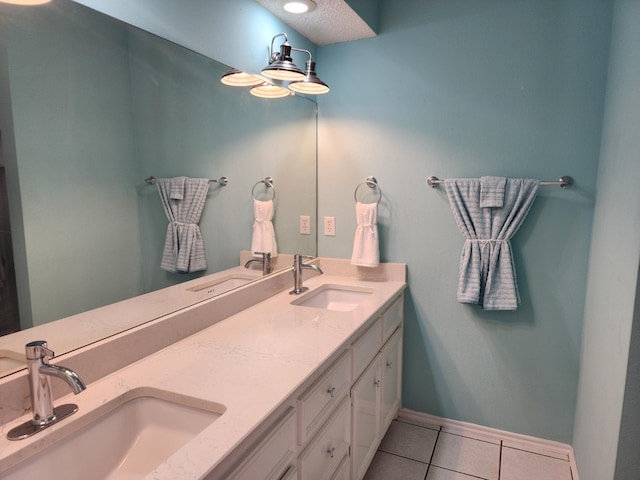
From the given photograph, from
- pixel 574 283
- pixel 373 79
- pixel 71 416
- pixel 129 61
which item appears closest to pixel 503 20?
pixel 373 79

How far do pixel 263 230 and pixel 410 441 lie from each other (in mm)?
1384

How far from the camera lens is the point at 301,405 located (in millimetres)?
1211

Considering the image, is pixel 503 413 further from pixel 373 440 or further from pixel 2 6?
pixel 2 6

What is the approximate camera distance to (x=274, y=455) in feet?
3.57

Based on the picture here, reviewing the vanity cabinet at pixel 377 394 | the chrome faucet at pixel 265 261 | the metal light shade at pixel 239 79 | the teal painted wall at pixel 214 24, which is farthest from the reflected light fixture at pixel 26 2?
the vanity cabinet at pixel 377 394

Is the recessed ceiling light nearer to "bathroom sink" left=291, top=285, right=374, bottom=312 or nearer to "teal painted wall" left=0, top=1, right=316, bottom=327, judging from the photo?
"teal painted wall" left=0, top=1, right=316, bottom=327

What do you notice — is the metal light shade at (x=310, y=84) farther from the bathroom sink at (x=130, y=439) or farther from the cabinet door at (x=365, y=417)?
the bathroom sink at (x=130, y=439)

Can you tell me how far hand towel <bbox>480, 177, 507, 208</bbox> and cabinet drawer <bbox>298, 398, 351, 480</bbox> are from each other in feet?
3.80

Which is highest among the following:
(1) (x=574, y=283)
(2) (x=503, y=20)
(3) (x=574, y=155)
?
(2) (x=503, y=20)

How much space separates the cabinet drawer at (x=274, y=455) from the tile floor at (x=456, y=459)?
105 cm

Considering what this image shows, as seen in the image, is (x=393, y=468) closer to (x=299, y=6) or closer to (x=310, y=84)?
(x=310, y=84)

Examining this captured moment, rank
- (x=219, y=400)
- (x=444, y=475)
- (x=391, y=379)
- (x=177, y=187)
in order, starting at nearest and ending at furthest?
(x=219, y=400) < (x=177, y=187) < (x=444, y=475) < (x=391, y=379)

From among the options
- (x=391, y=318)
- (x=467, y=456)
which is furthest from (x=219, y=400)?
(x=467, y=456)

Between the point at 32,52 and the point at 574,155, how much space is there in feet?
6.96
